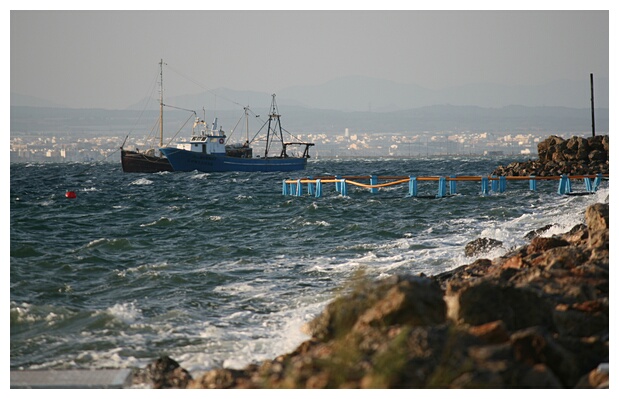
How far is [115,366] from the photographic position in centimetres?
757

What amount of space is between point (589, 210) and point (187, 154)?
60.3 metres

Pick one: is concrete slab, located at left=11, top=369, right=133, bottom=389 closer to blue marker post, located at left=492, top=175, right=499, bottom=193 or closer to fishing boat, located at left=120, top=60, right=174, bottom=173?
blue marker post, located at left=492, top=175, right=499, bottom=193

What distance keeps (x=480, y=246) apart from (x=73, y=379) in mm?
9328

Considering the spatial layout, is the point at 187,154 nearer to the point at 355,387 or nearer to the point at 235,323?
the point at 235,323

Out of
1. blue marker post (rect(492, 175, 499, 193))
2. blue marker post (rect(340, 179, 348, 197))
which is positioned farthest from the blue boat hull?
blue marker post (rect(492, 175, 499, 193))

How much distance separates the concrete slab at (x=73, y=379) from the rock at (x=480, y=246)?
28.3 feet

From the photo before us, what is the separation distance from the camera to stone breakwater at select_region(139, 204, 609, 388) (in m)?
4.78

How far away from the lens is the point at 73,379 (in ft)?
21.6

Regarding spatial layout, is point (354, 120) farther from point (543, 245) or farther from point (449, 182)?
point (543, 245)

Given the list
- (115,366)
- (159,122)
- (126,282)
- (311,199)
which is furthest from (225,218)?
(159,122)

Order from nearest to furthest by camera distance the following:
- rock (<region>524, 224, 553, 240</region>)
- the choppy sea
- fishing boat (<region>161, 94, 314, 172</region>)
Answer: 1. the choppy sea
2. rock (<region>524, 224, 553, 240</region>)
3. fishing boat (<region>161, 94, 314, 172</region>)

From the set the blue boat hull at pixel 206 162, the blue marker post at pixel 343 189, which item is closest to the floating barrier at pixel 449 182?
the blue marker post at pixel 343 189

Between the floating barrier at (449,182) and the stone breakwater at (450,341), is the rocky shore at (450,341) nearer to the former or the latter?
the stone breakwater at (450,341)

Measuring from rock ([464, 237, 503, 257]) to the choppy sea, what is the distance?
0.26 metres
